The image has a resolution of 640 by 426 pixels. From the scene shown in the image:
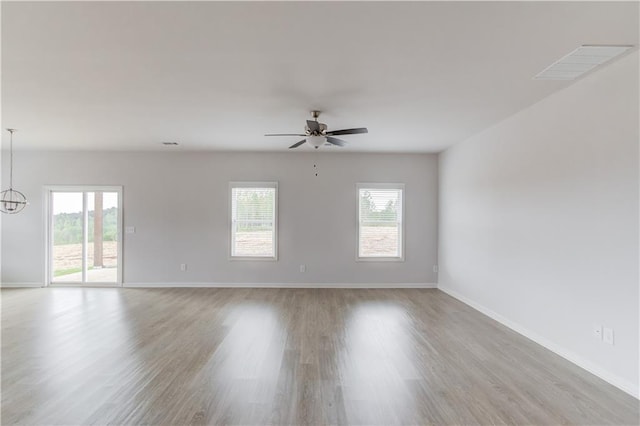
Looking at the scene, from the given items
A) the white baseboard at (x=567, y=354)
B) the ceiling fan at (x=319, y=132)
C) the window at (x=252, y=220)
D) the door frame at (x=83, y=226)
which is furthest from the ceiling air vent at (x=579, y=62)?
the door frame at (x=83, y=226)

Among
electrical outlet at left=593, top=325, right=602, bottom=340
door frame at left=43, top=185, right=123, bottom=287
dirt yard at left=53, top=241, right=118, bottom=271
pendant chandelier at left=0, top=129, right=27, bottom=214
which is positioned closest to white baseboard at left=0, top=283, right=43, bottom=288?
door frame at left=43, top=185, right=123, bottom=287

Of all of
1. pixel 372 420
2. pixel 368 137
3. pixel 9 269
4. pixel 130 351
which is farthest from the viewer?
pixel 9 269

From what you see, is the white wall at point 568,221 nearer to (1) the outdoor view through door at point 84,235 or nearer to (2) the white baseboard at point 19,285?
(1) the outdoor view through door at point 84,235

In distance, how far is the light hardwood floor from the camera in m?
2.29

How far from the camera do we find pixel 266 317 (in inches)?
176

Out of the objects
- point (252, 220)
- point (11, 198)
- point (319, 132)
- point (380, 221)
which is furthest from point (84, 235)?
point (380, 221)

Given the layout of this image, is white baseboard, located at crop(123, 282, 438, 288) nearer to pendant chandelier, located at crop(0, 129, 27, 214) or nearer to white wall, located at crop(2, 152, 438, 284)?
white wall, located at crop(2, 152, 438, 284)

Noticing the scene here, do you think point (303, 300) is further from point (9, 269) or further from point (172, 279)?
point (9, 269)

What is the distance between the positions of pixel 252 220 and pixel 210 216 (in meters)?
0.85

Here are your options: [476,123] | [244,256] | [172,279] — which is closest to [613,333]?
[476,123]

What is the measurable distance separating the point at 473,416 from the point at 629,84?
115 inches

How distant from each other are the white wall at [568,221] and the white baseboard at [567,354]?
1cm

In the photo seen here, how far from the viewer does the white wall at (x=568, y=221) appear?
8.67ft

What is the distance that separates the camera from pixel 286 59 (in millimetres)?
2621
